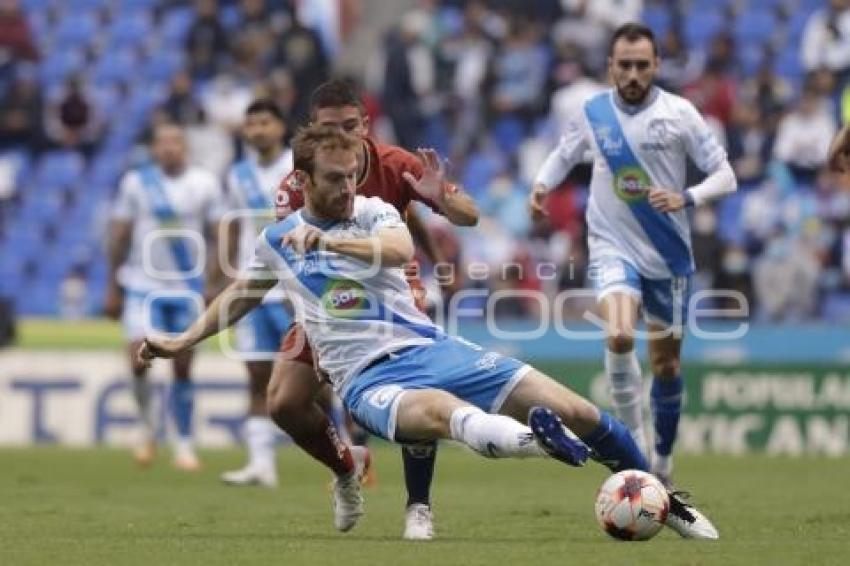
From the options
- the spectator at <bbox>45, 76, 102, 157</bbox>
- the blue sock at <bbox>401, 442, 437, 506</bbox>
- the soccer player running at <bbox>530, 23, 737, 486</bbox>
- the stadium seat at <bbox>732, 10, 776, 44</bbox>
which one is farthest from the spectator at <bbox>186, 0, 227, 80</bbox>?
the blue sock at <bbox>401, 442, 437, 506</bbox>

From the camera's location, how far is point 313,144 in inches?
385

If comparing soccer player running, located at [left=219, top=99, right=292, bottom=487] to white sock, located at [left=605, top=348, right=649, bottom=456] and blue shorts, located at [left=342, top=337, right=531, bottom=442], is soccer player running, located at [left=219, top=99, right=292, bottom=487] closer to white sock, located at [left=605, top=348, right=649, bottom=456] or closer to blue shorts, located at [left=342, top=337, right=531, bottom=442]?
white sock, located at [left=605, top=348, right=649, bottom=456]

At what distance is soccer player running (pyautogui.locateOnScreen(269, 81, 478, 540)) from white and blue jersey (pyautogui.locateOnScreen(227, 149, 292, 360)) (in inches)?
163

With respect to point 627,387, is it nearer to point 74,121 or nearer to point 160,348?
point 160,348

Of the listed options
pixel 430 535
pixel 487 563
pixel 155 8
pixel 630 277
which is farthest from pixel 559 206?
pixel 487 563

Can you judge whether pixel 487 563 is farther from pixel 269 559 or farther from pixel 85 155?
pixel 85 155

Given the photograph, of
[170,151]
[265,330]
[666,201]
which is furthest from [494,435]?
[170,151]

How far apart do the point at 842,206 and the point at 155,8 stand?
10.9 meters

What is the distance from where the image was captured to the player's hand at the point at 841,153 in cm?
1161

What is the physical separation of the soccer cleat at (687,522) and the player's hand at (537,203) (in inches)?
131

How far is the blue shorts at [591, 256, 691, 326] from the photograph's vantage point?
13258mm

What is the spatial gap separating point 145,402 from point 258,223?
124 inches

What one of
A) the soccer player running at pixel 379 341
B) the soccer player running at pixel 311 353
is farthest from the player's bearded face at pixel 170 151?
the soccer player running at pixel 379 341

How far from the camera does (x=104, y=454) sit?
19.8 metres
